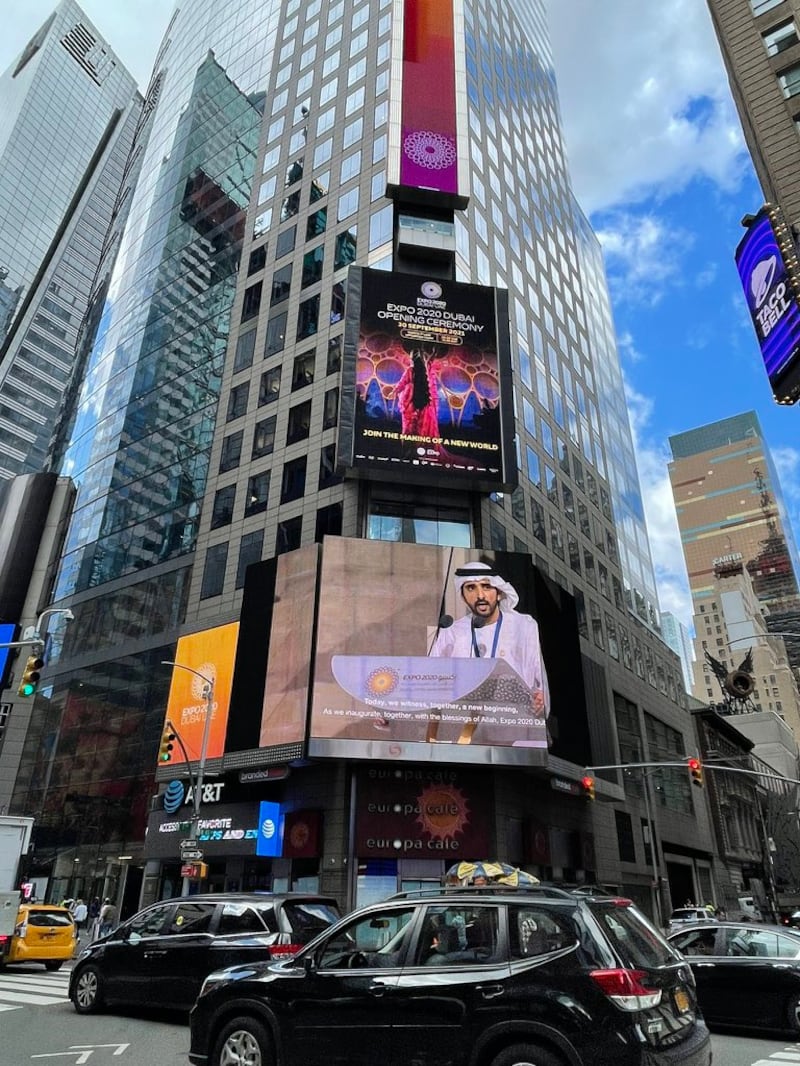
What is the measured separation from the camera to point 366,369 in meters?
36.6

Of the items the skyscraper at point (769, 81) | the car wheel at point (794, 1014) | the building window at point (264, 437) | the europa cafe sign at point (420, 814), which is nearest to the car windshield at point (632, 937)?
the car wheel at point (794, 1014)

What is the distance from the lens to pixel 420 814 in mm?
30219

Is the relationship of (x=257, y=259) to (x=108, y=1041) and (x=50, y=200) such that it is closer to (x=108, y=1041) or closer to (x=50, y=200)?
(x=108, y=1041)

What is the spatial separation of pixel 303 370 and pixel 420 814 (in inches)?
966

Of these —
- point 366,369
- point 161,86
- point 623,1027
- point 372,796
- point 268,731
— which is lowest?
point 623,1027

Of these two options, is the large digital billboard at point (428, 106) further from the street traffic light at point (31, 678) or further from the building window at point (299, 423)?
the street traffic light at point (31, 678)

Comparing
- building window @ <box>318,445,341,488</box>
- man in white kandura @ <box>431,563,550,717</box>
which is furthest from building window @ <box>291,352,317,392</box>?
man in white kandura @ <box>431,563,550,717</box>

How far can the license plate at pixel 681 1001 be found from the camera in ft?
19.8

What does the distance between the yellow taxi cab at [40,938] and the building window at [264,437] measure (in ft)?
85.3

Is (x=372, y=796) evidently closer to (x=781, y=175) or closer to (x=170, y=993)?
(x=170, y=993)

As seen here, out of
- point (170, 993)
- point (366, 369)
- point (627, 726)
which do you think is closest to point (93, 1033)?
point (170, 993)

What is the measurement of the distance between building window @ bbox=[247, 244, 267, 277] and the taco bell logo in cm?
3230

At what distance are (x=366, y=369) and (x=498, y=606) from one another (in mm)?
13242

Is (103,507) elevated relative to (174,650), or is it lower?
elevated
